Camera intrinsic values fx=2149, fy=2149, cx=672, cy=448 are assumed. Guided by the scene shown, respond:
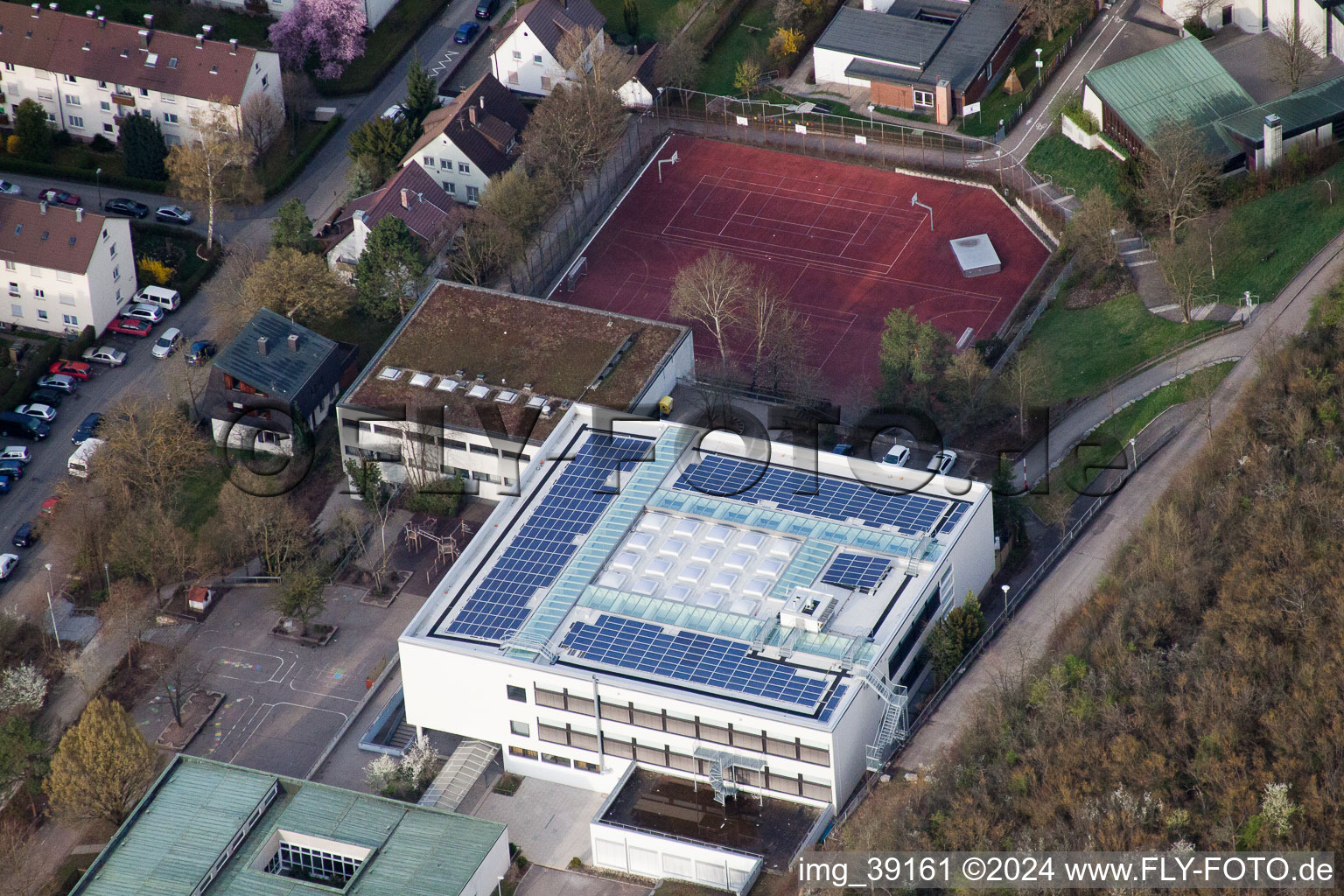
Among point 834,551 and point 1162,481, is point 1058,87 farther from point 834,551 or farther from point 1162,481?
point 834,551

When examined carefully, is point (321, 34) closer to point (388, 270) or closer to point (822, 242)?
point (388, 270)

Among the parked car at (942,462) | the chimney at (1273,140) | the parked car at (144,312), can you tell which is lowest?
the parked car at (144,312)

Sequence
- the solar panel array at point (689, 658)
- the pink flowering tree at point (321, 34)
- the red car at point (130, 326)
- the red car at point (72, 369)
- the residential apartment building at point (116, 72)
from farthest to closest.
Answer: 1. the pink flowering tree at point (321, 34)
2. the residential apartment building at point (116, 72)
3. the red car at point (130, 326)
4. the red car at point (72, 369)
5. the solar panel array at point (689, 658)

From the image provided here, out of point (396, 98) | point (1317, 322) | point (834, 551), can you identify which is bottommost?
point (396, 98)

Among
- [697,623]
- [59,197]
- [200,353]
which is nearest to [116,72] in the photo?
[59,197]

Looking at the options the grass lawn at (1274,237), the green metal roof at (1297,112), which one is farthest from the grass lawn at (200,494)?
the green metal roof at (1297,112)

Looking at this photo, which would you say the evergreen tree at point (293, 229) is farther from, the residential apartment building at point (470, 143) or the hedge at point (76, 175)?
the hedge at point (76, 175)

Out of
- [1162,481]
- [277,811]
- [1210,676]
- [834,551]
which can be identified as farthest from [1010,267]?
[277,811]
